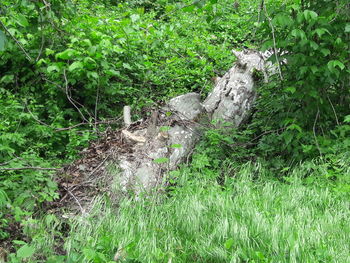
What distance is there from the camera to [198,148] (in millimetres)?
4547

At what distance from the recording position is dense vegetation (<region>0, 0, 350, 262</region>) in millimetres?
2691

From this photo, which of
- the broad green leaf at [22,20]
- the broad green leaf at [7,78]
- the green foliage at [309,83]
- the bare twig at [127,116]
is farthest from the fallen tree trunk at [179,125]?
the broad green leaf at [7,78]

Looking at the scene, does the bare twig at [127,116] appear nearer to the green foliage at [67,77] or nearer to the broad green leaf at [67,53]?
the green foliage at [67,77]

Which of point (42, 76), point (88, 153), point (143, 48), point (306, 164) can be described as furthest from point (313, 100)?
point (42, 76)

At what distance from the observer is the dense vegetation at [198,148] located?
269 cm

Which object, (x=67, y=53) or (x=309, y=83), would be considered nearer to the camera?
(x=309, y=83)

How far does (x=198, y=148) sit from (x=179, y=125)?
48 centimetres

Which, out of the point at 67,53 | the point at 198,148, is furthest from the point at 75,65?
the point at 198,148

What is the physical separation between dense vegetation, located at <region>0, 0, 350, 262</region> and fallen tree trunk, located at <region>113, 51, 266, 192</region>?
0.22 meters

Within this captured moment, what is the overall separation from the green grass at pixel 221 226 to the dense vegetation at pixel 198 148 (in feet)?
0.04

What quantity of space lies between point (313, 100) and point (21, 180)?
3.50 metres

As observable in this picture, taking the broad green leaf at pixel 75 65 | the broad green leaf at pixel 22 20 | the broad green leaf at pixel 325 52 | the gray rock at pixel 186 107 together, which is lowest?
the gray rock at pixel 186 107

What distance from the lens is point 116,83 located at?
5.82 m

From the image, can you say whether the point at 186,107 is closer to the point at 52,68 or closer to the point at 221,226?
the point at 52,68
